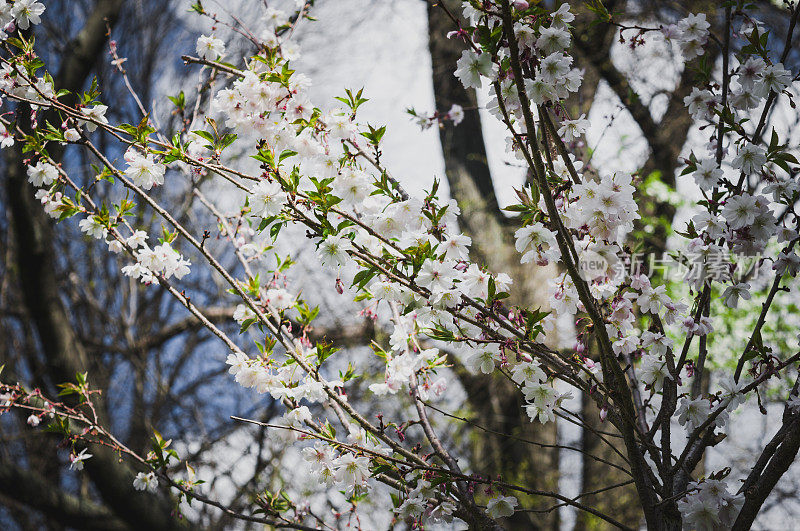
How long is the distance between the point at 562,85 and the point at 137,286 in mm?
4530

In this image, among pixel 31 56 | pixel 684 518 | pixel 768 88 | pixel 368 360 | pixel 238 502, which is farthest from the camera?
pixel 368 360

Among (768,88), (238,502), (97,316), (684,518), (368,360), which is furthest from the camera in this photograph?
(97,316)

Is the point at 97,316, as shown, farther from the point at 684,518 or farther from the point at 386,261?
the point at 684,518

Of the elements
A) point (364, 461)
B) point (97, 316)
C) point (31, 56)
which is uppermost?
point (97, 316)

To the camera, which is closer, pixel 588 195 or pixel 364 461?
pixel 588 195

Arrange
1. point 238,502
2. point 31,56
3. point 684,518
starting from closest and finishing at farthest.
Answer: point 684,518
point 31,56
point 238,502

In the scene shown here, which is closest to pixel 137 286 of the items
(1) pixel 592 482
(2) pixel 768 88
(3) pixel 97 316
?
(3) pixel 97 316

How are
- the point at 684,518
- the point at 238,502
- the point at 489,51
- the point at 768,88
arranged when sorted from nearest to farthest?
1. the point at 489,51
2. the point at 684,518
3. the point at 768,88
4. the point at 238,502

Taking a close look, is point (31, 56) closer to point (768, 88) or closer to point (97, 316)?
point (768, 88)

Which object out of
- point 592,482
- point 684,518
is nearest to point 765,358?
point 684,518

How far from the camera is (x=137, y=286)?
192 inches

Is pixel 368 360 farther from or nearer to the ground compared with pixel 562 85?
farther from the ground

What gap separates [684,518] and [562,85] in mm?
779

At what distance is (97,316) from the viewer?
15.6ft
